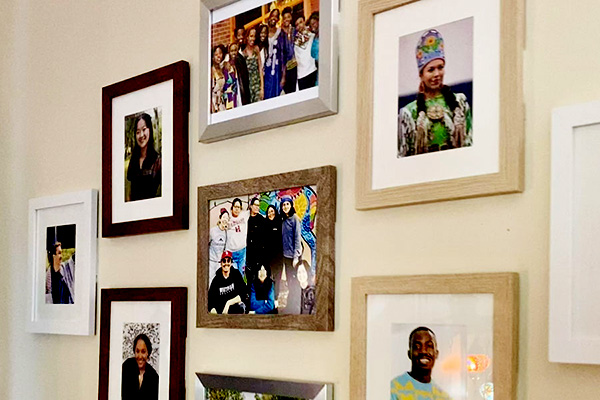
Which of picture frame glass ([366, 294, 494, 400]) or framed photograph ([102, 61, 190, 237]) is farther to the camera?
framed photograph ([102, 61, 190, 237])

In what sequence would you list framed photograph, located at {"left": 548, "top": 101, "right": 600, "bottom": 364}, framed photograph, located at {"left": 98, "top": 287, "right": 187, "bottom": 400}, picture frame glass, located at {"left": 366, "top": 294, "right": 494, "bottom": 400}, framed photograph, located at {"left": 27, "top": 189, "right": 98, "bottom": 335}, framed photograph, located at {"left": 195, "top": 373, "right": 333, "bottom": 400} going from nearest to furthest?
framed photograph, located at {"left": 548, "top": 101, "right": 600, "bottom": 364} → picture frame glass, located at {"left": 366, "top": 294, "right": 494, "bottom": 400} → framed photograph, located at {"left": 195, "top": 373, "right": 333, "bottom": 400} → framed photograph, located at {"left": 98, "top": 287, "right": 187, "bottom": 400} → framed photograph, located at {"left": 27, "top": 189, "right": 98, "bottom": 335}

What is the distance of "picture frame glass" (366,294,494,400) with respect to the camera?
115 centimetres

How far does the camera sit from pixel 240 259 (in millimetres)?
1506

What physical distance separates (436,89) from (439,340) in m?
0.37

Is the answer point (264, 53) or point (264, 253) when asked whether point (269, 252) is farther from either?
point (264, 53)

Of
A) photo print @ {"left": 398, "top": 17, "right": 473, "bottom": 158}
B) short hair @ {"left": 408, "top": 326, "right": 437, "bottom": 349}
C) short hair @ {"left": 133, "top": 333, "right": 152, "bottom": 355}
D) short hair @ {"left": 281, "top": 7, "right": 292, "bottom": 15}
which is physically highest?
short hair @ {"left": 281, "top": 7, "right": 292, "bottom": 15}

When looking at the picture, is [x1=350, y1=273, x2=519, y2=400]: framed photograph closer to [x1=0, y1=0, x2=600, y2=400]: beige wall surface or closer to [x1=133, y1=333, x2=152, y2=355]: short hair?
[x1=0, y1=0, x2=600, y2=400]: beige wall surface

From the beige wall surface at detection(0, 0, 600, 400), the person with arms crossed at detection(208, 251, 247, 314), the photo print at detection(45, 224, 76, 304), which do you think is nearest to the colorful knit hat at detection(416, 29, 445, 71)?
the beige wall surface at detection(0, 0, 600, 400)

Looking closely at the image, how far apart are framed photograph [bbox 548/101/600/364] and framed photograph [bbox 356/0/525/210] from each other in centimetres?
7

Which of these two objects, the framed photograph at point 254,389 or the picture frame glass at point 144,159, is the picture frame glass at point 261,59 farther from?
the framed photograph at point 254,389

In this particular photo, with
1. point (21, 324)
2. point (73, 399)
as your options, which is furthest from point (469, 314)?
point (21, 324)

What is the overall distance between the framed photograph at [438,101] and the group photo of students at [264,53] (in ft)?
0.39

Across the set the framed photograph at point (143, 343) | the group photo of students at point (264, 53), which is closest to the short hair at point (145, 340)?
the framed photograph at point (143, 343)

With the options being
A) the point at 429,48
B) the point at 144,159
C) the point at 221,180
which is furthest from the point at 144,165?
the point at 429,48
